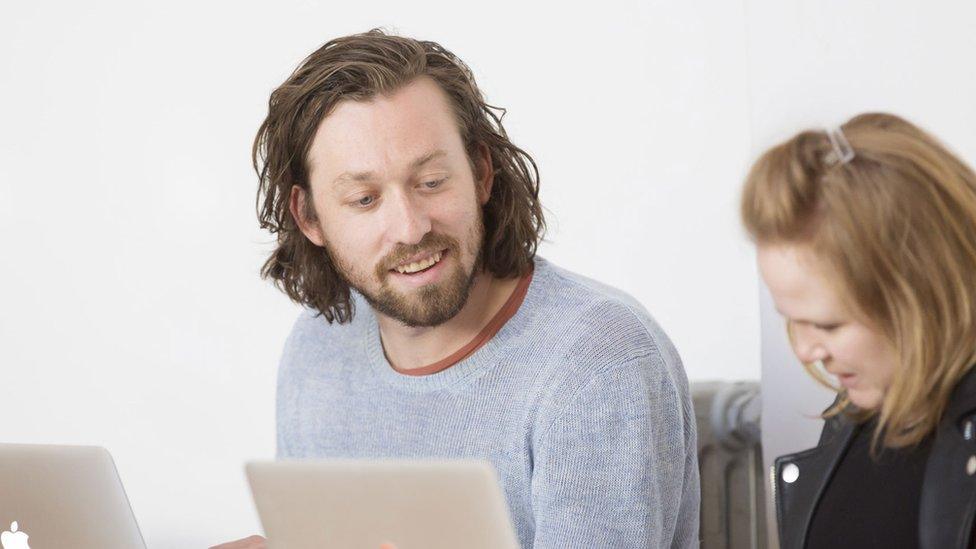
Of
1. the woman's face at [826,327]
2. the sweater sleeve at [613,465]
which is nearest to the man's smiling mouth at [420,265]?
the sweater sleeve at [613,465]

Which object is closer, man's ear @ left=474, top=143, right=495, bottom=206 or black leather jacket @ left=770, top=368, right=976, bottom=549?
black leather jacket @ left=770, top=368, right=976, bottom=549

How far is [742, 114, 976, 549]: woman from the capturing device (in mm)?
1170

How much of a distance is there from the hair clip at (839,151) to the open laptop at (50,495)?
927 millimetres

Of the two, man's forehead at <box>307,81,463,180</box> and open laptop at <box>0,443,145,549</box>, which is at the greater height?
man's forehead at <box>307,81,463,180</box>

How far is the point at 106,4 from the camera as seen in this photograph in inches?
110

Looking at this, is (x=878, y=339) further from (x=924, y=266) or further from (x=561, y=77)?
(x=561, y=77)

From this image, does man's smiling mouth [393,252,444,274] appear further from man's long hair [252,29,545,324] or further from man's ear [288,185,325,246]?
man's ear [288,185,325,246]

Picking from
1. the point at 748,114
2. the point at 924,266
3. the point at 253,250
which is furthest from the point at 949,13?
the point at 253,250

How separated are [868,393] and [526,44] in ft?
4.08

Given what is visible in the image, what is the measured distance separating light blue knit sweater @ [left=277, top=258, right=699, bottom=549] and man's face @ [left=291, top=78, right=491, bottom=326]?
12 centimetres

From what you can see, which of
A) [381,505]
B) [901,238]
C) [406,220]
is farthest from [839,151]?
[406,220]

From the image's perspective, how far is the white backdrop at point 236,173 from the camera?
82.8 inches

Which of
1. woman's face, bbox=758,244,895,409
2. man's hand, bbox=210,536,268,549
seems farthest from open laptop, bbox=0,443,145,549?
woman's face, bbox=758,244,895,409

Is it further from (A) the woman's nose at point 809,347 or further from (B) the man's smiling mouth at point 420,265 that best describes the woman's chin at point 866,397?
(B) the man's smiling mouth at point 420,265
